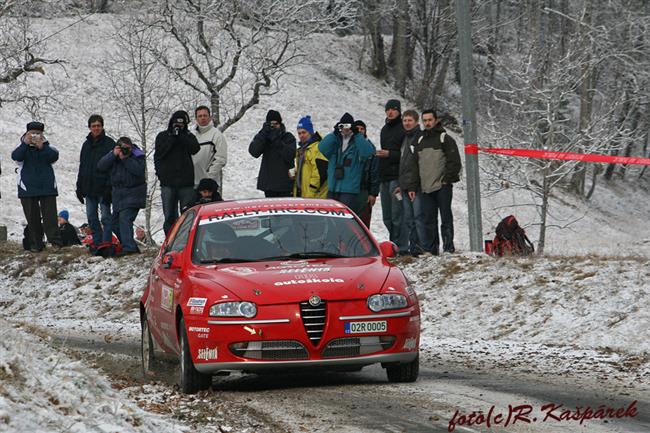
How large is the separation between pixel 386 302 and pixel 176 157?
9.28 meters

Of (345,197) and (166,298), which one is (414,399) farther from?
(345,197)

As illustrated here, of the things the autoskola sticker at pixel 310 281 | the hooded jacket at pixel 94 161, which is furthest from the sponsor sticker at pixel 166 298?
the hooded jacket at pixel 94 161

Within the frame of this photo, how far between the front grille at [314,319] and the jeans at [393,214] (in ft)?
27.2

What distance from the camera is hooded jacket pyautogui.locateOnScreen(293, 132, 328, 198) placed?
17656mm

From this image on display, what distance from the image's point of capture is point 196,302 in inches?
381

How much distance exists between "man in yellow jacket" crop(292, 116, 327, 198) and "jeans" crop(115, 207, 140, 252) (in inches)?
112

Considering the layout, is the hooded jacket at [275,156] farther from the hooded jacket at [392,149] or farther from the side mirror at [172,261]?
the side mirror at [172,261]

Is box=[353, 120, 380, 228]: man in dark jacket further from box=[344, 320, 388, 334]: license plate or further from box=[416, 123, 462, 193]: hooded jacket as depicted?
box=[344, 320, 388, 334]: license plate

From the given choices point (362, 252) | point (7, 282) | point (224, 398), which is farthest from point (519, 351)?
point (7, 282)

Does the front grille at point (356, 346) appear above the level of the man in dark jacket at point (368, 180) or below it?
below

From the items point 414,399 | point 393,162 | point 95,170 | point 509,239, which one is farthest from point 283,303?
point 95,170

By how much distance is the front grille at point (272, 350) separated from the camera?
941 centimetres

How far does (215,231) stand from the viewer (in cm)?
1078

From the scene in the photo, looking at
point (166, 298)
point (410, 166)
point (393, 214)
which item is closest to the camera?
point (166, 298)
